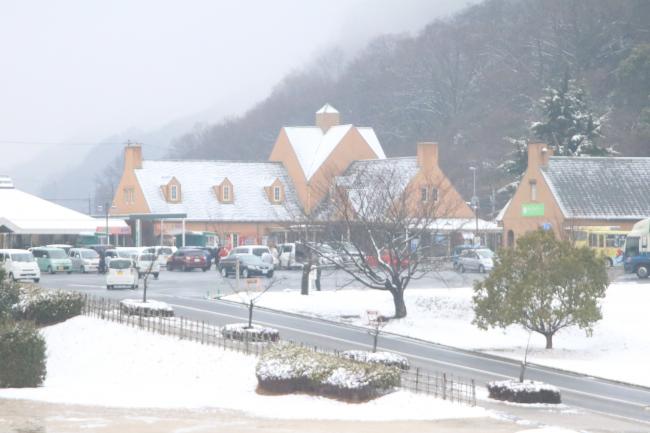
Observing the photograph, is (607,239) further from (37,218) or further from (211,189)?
(37,218)

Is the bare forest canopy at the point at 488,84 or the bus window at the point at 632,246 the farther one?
the bare forest canopy at the point at 488,84

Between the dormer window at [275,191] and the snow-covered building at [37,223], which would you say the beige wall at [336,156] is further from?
the snow-covered building at [37,223]

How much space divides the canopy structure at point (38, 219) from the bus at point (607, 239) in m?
33.7

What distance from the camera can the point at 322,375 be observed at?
29984 mm

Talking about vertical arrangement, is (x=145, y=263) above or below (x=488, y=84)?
below

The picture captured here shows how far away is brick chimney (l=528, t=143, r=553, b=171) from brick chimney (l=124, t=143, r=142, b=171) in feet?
105

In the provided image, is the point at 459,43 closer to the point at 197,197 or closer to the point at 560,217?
the point at 197,197

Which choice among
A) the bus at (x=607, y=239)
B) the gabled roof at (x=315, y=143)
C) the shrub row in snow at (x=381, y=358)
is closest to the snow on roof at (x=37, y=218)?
the gabled roof at (x=315, y=143)

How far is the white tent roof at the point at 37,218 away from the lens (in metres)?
86.1

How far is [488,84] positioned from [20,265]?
9329 cm

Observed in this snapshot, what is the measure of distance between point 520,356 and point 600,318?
3995mm

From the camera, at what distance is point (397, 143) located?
154 m

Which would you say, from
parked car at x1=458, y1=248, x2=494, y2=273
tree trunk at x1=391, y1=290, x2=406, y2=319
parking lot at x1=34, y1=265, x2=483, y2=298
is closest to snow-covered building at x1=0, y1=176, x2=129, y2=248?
parking lot at x1=34, y1=265, x2=483, y2=298

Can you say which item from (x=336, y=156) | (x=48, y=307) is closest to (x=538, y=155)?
(x=336, y=156)
